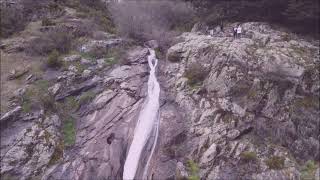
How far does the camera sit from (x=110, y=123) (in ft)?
66.0

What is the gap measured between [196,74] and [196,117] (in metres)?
2.99

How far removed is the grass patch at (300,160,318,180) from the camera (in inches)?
737

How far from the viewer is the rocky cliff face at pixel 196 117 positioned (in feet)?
60.6

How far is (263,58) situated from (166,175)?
915 centimetres

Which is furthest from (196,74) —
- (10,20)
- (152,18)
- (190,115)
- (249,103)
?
(10,20)

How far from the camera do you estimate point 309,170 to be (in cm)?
1912

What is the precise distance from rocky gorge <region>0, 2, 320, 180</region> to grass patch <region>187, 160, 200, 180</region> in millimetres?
48

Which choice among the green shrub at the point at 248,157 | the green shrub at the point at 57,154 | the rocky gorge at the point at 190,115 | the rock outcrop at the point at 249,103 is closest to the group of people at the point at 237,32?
the rocky gorge at the point at 190,115

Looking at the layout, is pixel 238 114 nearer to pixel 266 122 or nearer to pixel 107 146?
pixel 266 122

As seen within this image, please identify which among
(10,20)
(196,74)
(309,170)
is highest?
(10,20)

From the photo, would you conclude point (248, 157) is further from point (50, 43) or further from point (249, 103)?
point (50, 43)

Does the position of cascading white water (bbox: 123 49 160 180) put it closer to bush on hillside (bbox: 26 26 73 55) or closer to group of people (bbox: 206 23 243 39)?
bush on hillside (bbox: 26 26 73 55)

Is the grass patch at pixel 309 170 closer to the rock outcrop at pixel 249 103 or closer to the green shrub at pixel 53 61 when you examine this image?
the rock outcrop at pixel 249 103

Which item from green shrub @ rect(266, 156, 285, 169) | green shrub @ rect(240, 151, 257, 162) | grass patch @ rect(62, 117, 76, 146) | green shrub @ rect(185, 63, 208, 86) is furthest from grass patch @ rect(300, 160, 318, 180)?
grass patch @ rect(62, 117, 76, 146)
